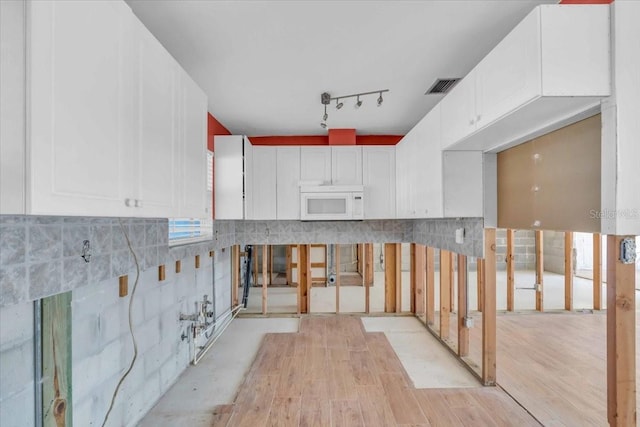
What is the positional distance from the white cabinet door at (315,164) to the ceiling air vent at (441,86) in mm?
1513

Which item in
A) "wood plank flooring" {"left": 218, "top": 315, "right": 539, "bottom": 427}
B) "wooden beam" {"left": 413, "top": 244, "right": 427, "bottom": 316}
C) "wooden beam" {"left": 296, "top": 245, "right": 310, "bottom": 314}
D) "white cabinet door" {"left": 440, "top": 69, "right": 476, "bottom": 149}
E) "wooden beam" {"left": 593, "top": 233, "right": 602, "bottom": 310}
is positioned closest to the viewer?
"white cabinet door" {"left": 440, "top": 69, "right": 476, "bottom": 149}

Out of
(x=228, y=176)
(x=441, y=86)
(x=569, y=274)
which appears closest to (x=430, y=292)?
(x=569, y=274)

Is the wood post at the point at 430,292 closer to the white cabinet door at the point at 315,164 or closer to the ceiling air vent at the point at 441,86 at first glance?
the white cabinet door at the point at 315,164

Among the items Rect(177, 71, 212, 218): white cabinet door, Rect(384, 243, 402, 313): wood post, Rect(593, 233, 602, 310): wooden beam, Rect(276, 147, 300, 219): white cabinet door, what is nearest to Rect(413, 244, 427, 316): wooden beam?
Rect(384, 243, 402, 313): wood post

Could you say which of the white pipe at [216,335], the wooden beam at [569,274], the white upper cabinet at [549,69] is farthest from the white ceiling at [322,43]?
the wooden beam at [569,274]

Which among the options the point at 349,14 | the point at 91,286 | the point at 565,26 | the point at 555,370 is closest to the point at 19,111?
the point at 91,286

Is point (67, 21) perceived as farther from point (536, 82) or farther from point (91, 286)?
point (536, 82)

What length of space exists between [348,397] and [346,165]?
262 centimetres

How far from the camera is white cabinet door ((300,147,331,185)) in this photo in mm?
4039

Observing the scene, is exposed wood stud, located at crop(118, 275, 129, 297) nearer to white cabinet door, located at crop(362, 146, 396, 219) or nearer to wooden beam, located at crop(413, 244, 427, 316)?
white cabinet door, located at crop(362, 146, 396, 219)

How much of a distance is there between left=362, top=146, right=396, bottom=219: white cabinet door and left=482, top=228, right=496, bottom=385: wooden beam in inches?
57.7

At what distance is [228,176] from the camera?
3660 mm

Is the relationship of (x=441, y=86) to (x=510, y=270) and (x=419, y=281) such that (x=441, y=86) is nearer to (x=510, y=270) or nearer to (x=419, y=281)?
(x=419, y=281)

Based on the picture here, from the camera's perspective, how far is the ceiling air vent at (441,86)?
2.69 meters
